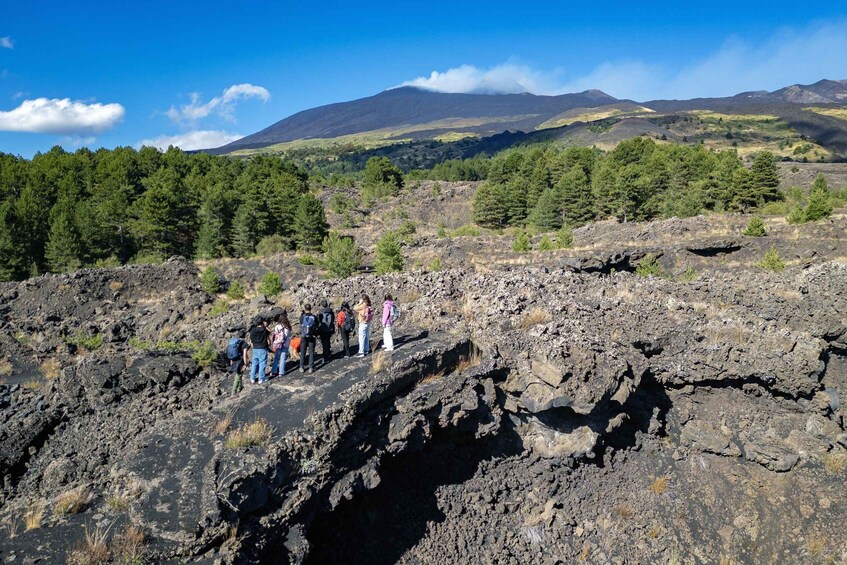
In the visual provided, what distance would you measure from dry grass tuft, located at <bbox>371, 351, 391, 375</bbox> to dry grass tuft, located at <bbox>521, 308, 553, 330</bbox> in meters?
3.44

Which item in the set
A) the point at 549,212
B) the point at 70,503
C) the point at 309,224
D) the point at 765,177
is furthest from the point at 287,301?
the point at 765,177

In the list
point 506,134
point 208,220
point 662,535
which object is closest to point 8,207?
point 208,220

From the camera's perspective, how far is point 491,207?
51.1 m

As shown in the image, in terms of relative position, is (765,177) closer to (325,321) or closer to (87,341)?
(325,321)

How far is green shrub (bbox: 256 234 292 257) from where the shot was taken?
3950 cm

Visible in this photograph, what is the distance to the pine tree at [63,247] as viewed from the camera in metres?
34.0

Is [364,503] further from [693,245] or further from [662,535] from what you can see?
[693,245]

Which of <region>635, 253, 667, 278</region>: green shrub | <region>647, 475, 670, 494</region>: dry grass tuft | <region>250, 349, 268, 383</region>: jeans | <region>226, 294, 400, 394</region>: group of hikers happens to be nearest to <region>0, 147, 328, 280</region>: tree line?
<region>635, 253, 667, 278</region>: green shrub

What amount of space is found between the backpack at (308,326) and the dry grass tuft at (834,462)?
11.4m

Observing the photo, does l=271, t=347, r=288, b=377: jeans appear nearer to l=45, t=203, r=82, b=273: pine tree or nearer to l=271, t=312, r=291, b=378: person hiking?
l=271, t=312, r=291, b=378: person hiking

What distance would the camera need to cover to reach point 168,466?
6.94 meters

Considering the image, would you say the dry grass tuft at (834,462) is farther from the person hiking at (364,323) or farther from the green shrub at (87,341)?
the green shrub at (87,341)

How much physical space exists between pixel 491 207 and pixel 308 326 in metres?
43.7

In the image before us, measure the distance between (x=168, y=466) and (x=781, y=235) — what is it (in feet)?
98.3
